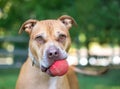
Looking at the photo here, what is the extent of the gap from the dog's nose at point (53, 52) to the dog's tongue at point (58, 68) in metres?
0.13

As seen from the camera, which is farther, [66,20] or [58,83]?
[66,20]

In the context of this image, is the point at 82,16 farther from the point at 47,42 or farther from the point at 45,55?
the point at 45,55

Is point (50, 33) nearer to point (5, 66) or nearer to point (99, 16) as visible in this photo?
point (99, 16)

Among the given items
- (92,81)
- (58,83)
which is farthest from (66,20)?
(92,81)

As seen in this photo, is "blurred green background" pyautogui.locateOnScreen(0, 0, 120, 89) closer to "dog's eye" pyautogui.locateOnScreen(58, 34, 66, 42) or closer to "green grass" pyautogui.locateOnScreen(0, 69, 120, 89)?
"green grass" pyautogui.locateOnScreen(0, 69, 120, 89)

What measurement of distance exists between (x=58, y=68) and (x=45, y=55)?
0.87 ft

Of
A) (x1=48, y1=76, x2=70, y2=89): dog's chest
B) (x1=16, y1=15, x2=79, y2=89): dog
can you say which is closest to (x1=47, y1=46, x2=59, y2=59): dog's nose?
(x1=16, y1=15, x2=79, y2=89): dog

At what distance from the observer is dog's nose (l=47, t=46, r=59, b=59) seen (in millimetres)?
6855

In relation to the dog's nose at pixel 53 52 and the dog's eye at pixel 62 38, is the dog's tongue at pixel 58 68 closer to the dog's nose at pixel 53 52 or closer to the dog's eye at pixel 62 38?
the dog's nose at pixel 53 52

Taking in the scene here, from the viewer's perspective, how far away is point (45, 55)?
694 centimetres

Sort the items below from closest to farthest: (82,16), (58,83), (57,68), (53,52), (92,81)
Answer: (53,52) < (57,68) < (58,83) < (92,81) < (82,16)

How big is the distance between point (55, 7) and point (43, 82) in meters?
10.4

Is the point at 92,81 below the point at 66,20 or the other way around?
below

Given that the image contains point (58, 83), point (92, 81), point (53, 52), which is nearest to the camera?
point (53, 52)
